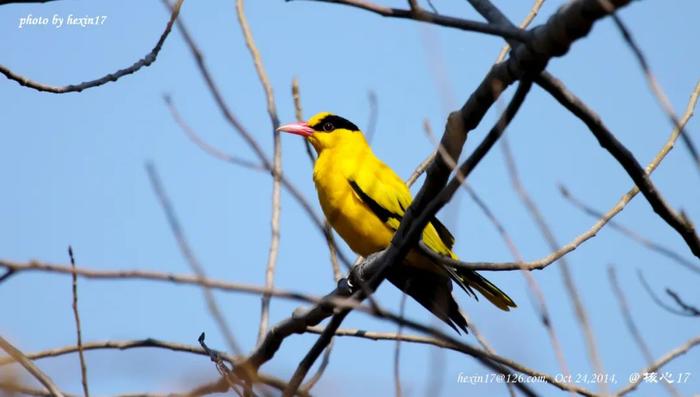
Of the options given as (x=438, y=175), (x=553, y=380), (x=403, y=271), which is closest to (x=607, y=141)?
(x=438, y=175)

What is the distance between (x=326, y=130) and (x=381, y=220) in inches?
47.3

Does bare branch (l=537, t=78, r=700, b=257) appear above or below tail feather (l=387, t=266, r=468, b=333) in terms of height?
below

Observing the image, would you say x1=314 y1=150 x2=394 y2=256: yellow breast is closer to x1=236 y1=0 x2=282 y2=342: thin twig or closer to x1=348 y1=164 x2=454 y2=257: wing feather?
x1=348 y1=164 x2=454 y2=257: wing feather

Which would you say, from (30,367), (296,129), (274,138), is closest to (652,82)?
(30,367)

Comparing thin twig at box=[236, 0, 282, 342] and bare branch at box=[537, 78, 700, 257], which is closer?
bare branch at box=[537, 78, 700, 257]

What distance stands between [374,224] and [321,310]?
1.75 meters

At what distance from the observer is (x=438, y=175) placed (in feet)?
9.12

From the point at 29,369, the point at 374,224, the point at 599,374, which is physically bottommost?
the point at 599,374

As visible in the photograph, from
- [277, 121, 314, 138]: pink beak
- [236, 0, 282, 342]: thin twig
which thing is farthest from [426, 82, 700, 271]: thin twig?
[277, 121, 314, 138]: pink beak

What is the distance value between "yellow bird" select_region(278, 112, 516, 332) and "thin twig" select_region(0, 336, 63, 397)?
87.0 inches

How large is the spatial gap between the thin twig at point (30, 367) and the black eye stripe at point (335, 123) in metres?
3.77

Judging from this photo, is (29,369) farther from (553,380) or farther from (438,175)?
(553,380)

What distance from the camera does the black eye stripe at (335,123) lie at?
6.18m

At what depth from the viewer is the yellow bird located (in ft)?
15.4
